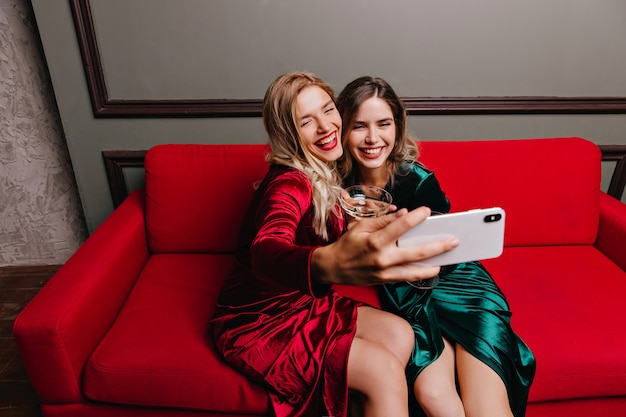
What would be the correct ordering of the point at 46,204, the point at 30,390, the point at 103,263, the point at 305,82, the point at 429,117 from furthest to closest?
the point at 46,204 < the point at 429,117 < the point at 30,390 < the point at 103,263 < the point at 305,82

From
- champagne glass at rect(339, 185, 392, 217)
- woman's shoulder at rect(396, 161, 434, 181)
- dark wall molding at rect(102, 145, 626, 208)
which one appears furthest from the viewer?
dark wall molding at rect(102, 145, 626, 208)

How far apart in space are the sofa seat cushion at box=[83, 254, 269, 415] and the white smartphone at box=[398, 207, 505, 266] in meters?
0.74

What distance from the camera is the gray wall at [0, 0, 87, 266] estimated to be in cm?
206

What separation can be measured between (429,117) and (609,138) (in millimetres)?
931

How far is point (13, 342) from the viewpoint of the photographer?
199 centimetres

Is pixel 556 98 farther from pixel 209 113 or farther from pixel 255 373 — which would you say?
pixel 255 373

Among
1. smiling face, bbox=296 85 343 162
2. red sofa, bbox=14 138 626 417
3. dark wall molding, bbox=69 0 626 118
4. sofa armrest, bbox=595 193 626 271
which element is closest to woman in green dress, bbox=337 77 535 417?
red sofa, bbox=14 138 626 417

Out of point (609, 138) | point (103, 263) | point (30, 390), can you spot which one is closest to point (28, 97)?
point (103, 263)

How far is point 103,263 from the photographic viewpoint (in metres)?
1.47

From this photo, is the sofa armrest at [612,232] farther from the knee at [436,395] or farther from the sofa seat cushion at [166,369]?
the sofa seat cushion at [166,369]

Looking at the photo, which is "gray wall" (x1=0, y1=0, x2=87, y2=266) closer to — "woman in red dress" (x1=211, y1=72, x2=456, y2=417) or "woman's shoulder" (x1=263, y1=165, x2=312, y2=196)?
"woman in red dress" (x1=211, y1=72, x2=456, y2=417)

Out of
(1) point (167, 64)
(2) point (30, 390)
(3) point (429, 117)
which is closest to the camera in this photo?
(2) point (30, 390)

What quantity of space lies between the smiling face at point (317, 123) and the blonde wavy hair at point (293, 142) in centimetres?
2

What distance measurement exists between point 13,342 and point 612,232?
2681 mm
